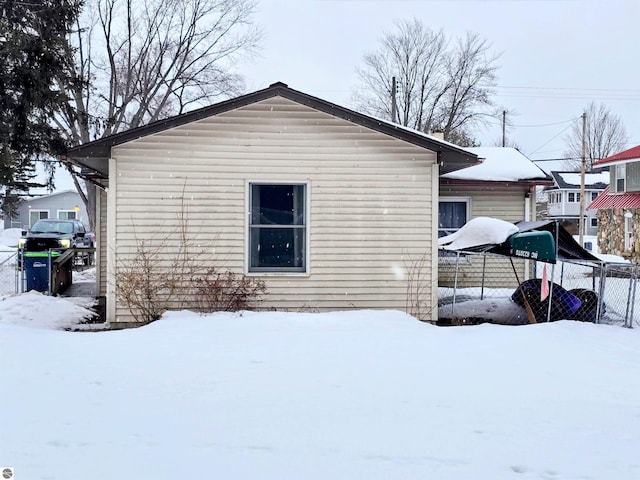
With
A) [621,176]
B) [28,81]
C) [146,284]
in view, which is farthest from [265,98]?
[621,176]

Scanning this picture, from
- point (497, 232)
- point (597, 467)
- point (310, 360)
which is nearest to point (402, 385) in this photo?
point (310, 360)

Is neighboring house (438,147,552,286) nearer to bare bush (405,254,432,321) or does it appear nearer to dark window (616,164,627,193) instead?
bare bush (405,254,432,321)

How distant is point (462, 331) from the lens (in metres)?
8.43

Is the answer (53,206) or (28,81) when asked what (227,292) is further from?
(53,206)

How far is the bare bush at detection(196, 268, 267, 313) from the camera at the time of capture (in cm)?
873

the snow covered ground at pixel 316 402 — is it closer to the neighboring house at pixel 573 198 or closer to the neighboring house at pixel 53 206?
the neighboring house at pixel 573 198

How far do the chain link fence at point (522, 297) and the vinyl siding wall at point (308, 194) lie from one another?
1.68m

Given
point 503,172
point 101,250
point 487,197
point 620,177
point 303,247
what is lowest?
point 101,250

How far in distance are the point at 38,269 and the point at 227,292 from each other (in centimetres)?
A: 600

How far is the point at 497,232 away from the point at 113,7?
2411 cm

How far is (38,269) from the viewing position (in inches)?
484

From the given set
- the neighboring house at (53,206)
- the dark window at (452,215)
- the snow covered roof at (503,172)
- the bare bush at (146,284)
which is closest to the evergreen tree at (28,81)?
the bare bush at (146,284)

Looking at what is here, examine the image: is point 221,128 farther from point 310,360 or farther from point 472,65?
point 472,65

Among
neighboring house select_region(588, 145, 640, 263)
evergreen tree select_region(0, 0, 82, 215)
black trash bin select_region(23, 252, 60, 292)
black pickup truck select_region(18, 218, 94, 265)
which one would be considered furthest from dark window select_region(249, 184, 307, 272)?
neighboring house select_region(588, 145, 640, 263)
